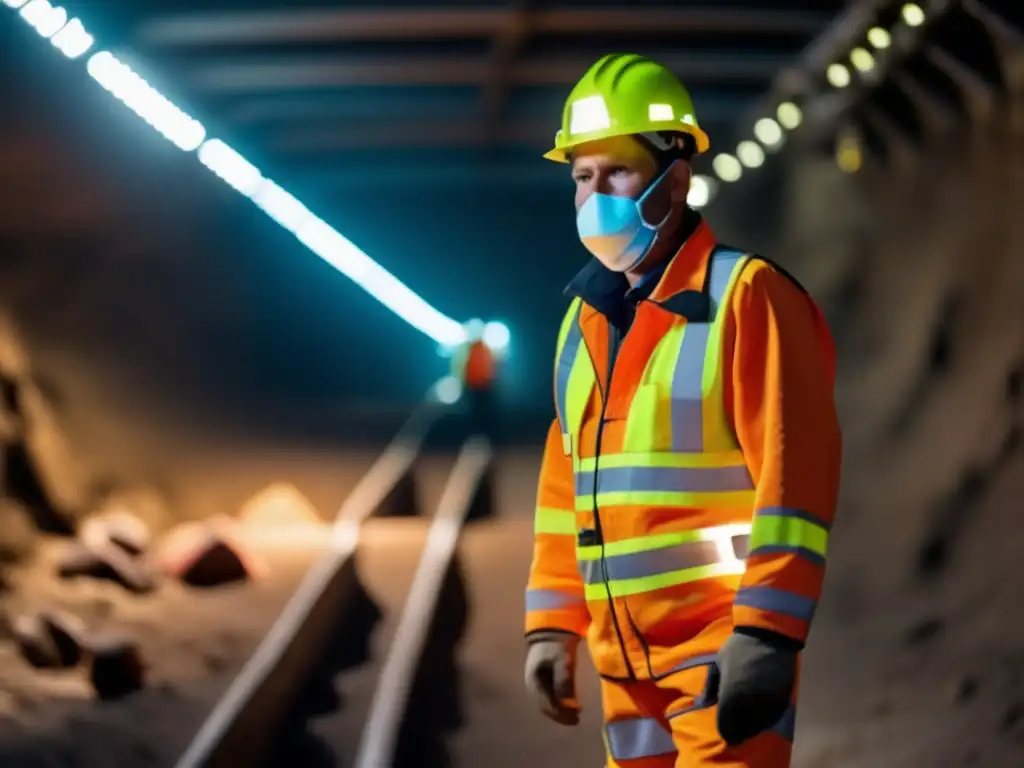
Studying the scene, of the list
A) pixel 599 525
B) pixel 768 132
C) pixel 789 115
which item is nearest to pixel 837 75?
pixel 789 115

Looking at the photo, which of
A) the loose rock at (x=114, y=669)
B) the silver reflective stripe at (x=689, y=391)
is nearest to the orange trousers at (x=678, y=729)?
the silver reflective stripe at (x=689, y=391)

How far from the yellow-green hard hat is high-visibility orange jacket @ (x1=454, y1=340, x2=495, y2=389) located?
11392 mm

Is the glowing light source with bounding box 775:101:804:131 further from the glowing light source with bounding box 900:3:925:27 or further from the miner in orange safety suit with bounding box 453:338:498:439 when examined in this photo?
the miner in orange safety suit with bounding box 453:338:498:439

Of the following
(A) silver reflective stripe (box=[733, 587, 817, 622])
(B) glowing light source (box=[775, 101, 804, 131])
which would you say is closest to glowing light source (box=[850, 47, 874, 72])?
(B) glowing light source (box=[775, 101, 804, 131])

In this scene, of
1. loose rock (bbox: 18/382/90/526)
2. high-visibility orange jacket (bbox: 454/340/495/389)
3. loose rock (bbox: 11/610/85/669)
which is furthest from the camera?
high-visibility orange jacket (bbox: 454/340/495/389)

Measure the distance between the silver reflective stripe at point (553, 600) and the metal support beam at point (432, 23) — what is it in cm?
759

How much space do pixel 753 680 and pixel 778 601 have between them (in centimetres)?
14

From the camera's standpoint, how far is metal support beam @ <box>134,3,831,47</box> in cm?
966

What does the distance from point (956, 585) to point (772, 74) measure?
6.79 metres

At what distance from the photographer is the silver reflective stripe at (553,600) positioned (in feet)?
8.93

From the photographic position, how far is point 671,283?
7.96ft

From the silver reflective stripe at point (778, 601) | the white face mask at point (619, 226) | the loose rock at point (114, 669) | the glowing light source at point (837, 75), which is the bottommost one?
the silver reflective stripe at point (778, 601)

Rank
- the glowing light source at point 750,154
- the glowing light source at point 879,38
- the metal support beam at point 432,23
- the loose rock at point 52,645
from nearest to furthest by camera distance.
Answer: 1. the loose rock at point 52,645
2. the glowing light source at point 879,38
3. the metal support beam at point 432,23
4. the glowing light source at point 750,154

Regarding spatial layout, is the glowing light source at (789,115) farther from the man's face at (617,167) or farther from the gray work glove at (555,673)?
the gray work glove at (555,673)
